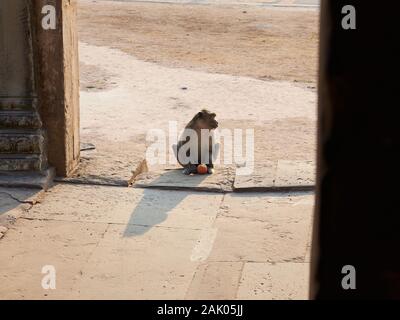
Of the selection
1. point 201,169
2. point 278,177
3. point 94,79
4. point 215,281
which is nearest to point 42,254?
point 215,281

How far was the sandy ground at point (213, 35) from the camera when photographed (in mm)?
11062

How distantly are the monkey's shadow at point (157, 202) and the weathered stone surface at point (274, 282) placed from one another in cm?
93

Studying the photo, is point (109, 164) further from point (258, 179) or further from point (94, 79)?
point (94, 79)

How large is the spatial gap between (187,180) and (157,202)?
0.58 m

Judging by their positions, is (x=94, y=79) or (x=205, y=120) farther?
(x=94, y=79)

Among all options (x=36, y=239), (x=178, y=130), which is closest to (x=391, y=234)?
(x=36, y=239)

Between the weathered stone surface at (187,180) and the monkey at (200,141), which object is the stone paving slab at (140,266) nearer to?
the weathered stone surface at (187,180)

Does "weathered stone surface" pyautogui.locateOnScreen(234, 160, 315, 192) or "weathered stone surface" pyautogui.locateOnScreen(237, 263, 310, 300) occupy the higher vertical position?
"weathered stone surface" pyautogui.locateOnScreen(234, 160, 315, 192)

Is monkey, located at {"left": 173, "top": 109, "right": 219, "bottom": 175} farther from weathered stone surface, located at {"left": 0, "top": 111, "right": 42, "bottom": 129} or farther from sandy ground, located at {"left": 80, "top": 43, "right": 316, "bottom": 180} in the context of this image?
weathered stone surface, located at {"left": 0, "top": 111, "right": 42, "bottom": 129}

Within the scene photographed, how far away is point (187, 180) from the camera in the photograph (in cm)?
620

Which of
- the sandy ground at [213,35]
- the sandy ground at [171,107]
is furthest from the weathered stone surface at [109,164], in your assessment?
the sandy ground at [213,35]

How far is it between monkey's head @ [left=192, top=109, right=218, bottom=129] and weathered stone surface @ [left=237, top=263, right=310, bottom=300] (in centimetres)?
200

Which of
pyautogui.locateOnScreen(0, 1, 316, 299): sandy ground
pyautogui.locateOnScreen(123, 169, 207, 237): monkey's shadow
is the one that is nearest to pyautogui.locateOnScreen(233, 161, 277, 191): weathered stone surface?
pyautogui.locateOnScreen(0, 1, 316, 299): sandy ground

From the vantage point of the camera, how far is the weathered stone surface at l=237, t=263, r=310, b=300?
13.8 feet
